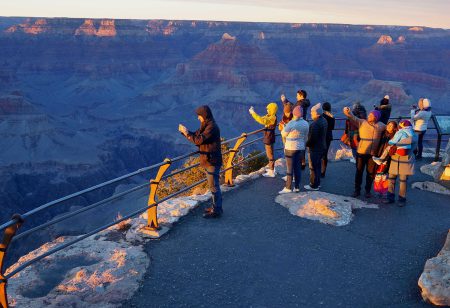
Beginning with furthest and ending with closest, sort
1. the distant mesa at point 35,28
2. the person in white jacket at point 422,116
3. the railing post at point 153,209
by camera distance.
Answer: the distant mesa at point 35,28, the person in white jacket at point 422,116, the railing post at point 153,209

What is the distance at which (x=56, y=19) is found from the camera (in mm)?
138250

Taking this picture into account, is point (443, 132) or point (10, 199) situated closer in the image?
Result: point (443, 132)

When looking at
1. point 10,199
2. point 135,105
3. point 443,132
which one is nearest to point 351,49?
point 135,105

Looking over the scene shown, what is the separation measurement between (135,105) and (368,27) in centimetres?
9661

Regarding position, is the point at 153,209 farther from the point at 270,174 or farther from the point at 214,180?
the point at 270,174

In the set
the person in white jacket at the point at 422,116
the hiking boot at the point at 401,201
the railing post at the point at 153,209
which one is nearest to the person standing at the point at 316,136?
the hiking boot at the point at 401,201

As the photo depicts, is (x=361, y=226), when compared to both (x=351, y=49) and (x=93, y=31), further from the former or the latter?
(x=351, y=49)

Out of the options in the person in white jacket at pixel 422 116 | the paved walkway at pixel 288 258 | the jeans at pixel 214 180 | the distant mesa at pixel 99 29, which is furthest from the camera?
the distant mesa at pixel 99 29

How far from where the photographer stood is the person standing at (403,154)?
7641 mm

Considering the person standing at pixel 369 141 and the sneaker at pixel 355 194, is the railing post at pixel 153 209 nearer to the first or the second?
the person standing at pixel 369 141

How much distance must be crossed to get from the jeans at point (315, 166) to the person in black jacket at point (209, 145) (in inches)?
86.9

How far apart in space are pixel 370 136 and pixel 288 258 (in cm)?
310

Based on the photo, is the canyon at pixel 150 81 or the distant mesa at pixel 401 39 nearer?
the canyon at pixel 150 81

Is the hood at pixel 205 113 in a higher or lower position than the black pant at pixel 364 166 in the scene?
higher
